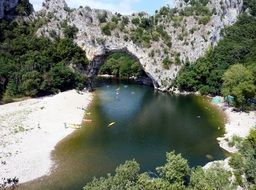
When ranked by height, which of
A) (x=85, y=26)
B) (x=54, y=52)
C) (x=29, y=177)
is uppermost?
(x=85, y=26)

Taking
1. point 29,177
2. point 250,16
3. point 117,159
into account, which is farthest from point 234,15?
point 29,177

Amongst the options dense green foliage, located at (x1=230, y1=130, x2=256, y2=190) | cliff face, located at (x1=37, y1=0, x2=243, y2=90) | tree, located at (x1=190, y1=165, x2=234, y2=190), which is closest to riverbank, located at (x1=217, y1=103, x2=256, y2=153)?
dense green foliage, located at (x1=230, y1=130, x2=256, y2=190)

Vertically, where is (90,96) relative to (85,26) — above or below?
below

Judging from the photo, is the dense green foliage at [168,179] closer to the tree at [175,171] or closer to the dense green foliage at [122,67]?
the tree at [175,171]

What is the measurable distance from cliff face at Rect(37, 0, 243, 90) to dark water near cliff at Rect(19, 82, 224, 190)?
1962 centimetres

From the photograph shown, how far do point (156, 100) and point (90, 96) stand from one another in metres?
18.9

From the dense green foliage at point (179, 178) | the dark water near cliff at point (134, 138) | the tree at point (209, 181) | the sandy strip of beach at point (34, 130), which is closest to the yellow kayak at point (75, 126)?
the sandy strip of beach at point (34, 130)

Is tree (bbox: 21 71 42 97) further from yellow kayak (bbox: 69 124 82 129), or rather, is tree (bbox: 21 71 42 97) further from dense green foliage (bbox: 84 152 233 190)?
dense green foliage (bbox: 84 152 233 190)

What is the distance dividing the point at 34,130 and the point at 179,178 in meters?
39.2

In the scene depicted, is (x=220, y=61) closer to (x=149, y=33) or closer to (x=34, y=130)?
(x=149, y=33)

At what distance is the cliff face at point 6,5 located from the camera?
4860 inches

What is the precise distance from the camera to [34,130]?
72812 millimetres

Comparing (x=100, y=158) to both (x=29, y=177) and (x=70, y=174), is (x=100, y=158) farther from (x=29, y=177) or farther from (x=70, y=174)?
(x=29, y=177)

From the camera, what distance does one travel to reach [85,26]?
12656cm
